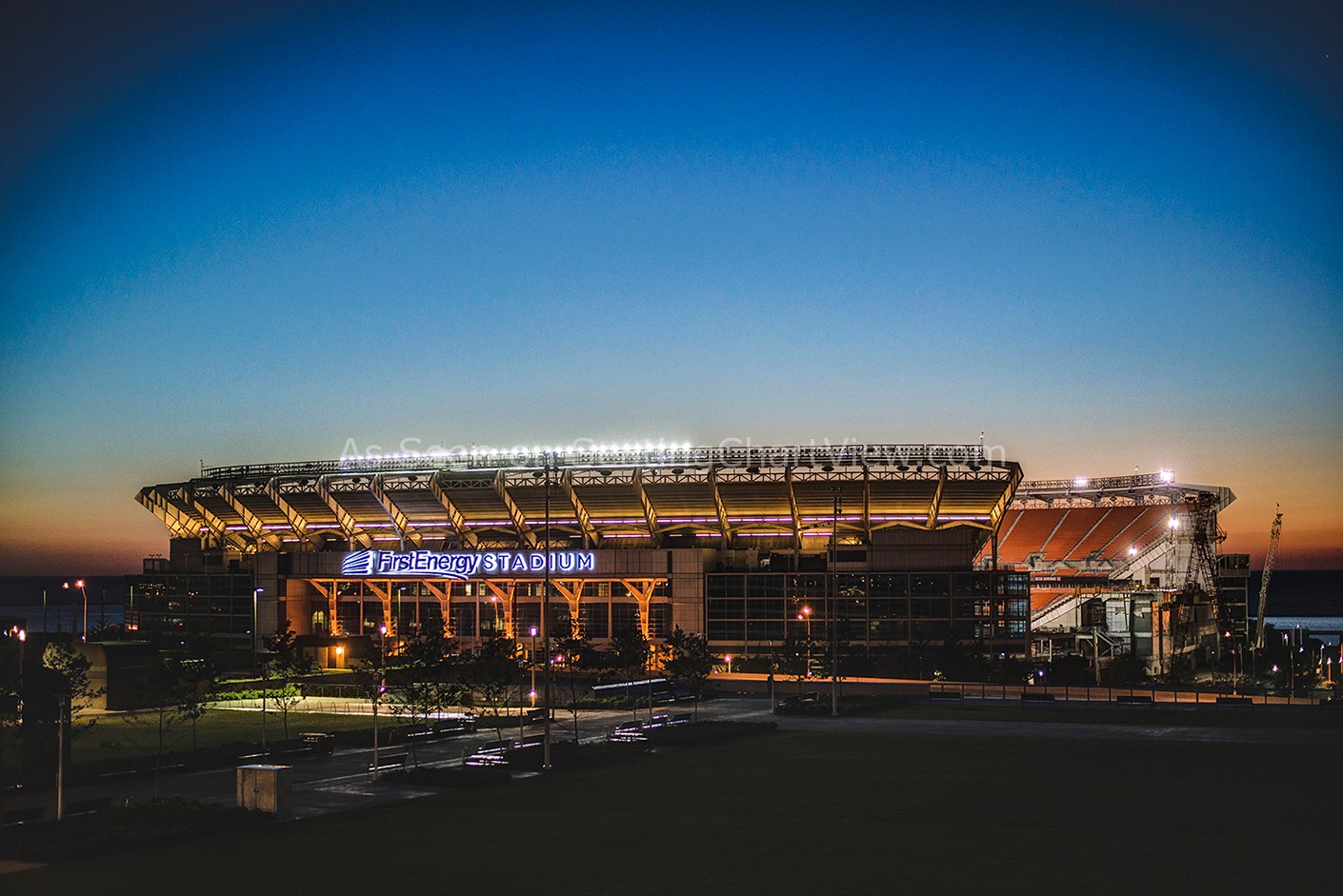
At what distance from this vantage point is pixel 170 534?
16138 cm

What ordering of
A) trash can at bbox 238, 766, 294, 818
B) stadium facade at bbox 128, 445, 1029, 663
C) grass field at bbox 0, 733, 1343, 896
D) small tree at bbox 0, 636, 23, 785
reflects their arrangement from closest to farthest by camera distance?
1. grass field at bbox 0, 733, 1343, 896
2. trash can at bbox 238, 766, 294, 818
3. small tree at bbox 0, 636, 23, 785
4. stadium facade at bbox 128, 445, 1029, 663

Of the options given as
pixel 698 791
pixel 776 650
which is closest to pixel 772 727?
pixel 698 791

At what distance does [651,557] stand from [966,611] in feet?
102

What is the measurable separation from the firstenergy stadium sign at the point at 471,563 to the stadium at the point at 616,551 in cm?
21

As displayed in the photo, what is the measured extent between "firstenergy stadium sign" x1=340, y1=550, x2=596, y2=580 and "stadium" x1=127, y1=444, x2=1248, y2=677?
211mm

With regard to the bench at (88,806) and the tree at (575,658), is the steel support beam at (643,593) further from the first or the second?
the bench at (88,806)

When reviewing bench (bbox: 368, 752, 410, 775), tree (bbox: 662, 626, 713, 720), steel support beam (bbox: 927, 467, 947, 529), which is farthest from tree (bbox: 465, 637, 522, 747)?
steel support beam (bbox: 927, 467, 947, 529)

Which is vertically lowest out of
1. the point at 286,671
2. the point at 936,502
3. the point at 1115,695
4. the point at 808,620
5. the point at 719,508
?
the point at 1115,695

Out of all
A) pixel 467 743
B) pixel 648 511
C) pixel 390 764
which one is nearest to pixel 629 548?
pixel 648 511

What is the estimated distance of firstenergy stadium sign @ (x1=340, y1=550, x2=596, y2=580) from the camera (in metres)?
125

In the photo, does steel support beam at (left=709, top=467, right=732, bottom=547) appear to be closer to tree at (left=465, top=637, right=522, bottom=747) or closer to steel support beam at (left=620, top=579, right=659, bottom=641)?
steel support beam at (left=620, top=579, right=659, bottom=641)

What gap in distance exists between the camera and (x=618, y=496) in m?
132

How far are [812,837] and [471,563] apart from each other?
9293 cm

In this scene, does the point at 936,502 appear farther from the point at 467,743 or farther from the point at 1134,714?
the point at 467,743
